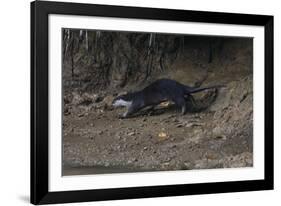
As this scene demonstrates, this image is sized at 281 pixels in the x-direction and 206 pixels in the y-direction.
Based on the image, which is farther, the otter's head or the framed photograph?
the otter's head

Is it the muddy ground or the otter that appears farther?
the otter

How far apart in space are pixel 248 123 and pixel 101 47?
3.27 ft

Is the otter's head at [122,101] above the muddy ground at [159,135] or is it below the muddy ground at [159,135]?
above

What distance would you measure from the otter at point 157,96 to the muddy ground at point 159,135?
0.04m

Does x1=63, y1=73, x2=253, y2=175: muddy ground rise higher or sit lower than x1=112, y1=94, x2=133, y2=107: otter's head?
lower

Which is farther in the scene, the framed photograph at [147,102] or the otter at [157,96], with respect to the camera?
the otter at [157,96]

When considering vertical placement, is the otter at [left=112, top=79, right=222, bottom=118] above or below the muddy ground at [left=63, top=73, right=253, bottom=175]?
above

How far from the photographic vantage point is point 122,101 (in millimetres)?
3455

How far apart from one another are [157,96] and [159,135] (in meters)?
0.21

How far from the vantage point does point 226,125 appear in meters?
3.73

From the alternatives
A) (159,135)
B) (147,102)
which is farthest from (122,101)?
(159,135)

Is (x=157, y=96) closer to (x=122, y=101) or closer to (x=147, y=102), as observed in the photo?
(x=147, y=102)

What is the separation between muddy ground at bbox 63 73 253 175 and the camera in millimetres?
3355

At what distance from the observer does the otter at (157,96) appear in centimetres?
347
